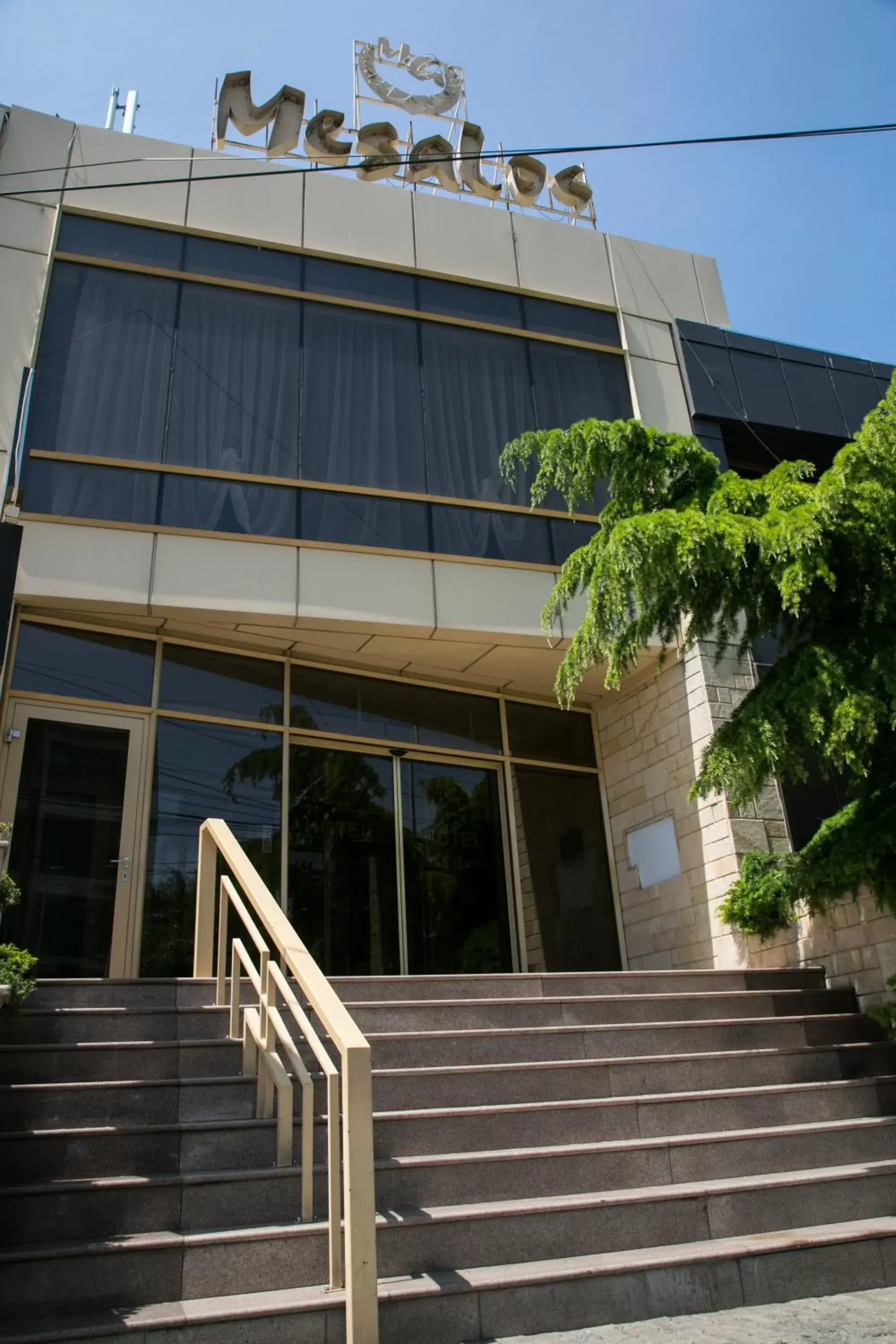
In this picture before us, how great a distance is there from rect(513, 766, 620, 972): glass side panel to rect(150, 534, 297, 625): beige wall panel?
130 inches

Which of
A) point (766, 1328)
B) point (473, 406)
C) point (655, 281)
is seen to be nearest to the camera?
point (766, 1328)

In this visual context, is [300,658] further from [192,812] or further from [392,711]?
[192,812]

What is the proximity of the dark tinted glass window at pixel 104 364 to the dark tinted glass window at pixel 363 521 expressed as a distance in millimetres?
1556

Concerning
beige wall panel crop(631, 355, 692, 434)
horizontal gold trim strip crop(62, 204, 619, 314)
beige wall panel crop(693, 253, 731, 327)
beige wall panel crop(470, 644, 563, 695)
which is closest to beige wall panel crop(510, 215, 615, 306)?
horizontal gold trim strip crop(62, 204, 619, 314)

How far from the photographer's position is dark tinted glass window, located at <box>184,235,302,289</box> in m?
10.3

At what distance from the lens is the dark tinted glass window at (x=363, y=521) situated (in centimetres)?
955

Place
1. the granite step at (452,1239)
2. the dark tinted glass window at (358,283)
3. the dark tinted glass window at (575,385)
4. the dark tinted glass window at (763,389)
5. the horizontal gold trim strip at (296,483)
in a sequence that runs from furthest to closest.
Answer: the dark tinted glass window at (763,389), the dark tinted glass window at (575,385), the dark tinted glass window at (358,283), the horizontal gold trim strip at (296,483), the granite step at (452,1239)

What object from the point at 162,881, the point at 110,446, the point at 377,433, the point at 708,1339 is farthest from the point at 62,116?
the point at 708,1339

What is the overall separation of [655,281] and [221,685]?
725 centimetres

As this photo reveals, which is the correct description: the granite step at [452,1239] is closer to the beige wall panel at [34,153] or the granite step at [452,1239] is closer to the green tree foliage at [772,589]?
the green tree foliage at [772,589]

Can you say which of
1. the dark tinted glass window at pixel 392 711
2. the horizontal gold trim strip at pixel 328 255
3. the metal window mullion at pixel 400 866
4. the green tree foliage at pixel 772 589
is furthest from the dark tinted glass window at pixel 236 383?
the green tree foliage at pixel 772 589

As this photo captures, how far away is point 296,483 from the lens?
963cm

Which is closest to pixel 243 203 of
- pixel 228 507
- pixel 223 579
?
pixel 228 507

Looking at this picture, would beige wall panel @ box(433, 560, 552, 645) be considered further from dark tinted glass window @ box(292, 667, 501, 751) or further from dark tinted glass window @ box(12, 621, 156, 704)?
dark tinted glass window @ box(12, 621, 156, 704)
